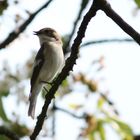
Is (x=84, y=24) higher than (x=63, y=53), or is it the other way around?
(x=84, y=24)

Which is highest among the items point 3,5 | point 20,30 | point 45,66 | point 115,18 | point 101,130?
point 3,5

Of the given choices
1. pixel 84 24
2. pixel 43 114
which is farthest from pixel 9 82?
pixel 84 24

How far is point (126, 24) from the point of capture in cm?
188

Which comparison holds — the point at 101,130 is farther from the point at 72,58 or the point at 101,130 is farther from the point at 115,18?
the point at 115,18

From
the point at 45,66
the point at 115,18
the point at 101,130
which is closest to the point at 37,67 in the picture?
the point at 45,66

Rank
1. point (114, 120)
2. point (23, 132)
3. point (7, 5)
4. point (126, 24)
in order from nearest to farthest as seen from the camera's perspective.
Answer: point (126, 24) → point (114, 120) → point (7, 5) → point (23, 132)

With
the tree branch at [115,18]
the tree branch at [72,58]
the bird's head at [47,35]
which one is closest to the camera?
the tree branch at [115,18]

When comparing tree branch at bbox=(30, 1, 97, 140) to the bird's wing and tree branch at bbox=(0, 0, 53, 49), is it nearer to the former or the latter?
the bird's wing

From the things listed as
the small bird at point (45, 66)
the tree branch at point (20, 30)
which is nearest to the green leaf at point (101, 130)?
the small bird at point (45, 66)

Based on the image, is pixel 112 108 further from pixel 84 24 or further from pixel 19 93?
pixel 84 24

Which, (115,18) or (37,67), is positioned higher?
(115,18)

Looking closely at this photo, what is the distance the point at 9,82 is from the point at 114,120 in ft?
5.99

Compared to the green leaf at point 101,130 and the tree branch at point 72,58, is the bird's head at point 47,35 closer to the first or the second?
the green leaf at point 101,130

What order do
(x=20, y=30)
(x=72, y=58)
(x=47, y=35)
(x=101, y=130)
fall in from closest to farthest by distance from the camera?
(x=72, y=58), (x=101, y=130), (x=20, y=30), (x=47, y=35)
